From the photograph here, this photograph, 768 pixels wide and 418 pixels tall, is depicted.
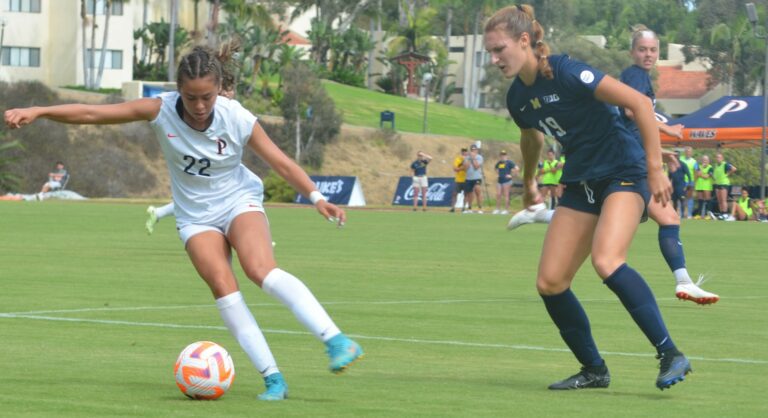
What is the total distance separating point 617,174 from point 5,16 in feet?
278

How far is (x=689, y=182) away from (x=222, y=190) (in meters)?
35.6

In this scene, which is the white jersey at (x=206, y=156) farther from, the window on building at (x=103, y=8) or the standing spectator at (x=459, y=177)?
the window on building at (x=103, y=8)

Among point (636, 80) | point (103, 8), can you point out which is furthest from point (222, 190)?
point (103, 8)

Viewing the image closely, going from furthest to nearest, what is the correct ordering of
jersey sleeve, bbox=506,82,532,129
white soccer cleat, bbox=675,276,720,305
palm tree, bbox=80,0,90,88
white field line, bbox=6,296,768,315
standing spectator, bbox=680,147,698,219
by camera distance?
palm tree, bbox=80,0,90,88 → standing spectator, bbox=680,147,698,219 → white field line, bbox=6,296,768,315 → white soccer cleat, bbox=675,276,720,305 → jersey sleeve, bbox=506,82,532,129

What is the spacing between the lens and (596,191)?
8828 millimetres

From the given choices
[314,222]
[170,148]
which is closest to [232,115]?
[170,148]

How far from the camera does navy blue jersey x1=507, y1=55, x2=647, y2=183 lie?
8727mm

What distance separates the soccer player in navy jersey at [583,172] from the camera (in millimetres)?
8492

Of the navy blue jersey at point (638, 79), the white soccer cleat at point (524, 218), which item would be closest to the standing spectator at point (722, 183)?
the white soccer cleat at point (524, 218)

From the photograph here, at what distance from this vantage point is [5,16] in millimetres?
89625

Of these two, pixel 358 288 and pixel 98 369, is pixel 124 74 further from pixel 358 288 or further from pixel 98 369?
pixel 98 369

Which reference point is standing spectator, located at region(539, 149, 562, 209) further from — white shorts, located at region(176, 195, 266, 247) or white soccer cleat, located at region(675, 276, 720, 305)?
white shorts, located at region(176, 195, 266, 247)

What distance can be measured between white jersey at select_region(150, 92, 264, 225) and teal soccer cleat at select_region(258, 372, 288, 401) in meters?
0.99

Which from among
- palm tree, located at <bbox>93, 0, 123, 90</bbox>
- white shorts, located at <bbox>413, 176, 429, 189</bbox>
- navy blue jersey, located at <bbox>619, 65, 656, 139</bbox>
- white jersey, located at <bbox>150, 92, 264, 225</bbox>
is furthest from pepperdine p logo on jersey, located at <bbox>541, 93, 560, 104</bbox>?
palm tree, located at <bbox>93, 0, 123, 90</bbox>
